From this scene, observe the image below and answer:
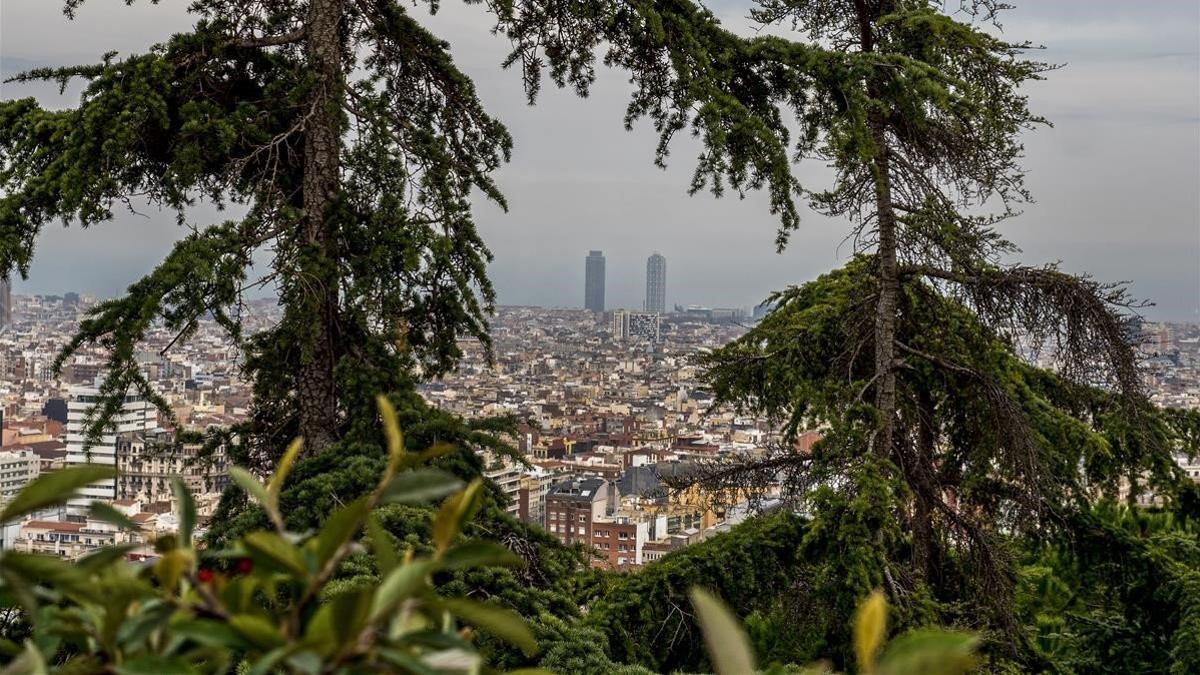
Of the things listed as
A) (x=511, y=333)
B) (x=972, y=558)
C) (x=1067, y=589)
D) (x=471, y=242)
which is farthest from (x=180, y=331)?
(x=511, y=333)

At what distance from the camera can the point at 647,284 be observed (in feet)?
123

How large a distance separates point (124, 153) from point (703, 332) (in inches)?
832

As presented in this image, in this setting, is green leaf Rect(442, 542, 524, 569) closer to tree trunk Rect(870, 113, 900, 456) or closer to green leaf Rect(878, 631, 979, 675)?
green leaf Rect(878, 631, 979, 675)

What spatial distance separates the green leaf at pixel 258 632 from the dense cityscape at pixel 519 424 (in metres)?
0.17

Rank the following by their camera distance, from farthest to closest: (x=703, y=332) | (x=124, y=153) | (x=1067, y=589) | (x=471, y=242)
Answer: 1. (x=703, y=332)
2. (x=1067, y=589)
3. (x=471, y=242)
4. (x=124, y=153)

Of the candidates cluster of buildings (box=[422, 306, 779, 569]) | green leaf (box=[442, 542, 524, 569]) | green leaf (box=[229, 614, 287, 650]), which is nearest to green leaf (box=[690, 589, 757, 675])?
green leaf (box=[442, 542, 524, 569])

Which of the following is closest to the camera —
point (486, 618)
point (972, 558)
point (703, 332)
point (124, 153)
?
point (486, 618)

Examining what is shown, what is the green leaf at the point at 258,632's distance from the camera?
2.63ft

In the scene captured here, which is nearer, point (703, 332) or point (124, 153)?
point (124, 153)

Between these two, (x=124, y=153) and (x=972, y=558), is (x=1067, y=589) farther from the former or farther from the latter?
(x=124, y=153)

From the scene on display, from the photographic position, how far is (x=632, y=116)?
5324mm

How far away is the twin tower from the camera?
36.2m

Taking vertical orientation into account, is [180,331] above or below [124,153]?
below

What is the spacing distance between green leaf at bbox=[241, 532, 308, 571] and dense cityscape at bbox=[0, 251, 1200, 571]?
0.45 feet
